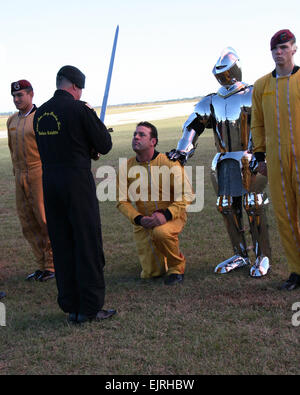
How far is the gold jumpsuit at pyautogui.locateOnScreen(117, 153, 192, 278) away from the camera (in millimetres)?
5109

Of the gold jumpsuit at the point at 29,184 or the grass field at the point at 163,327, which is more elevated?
the gold jumpsuit at the point at 29,184

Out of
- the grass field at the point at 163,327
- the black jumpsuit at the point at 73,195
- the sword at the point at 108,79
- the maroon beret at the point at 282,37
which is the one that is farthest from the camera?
the sword at the point at 108,79

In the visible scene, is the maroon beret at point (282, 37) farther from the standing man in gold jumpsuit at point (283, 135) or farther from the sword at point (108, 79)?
the sword at point (108, 79)

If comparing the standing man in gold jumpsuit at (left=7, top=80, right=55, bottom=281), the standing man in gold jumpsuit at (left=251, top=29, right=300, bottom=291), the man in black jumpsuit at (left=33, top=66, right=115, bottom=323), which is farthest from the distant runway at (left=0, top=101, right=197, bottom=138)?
the man in black jumpsuit at (left=33, top=66, right=115, bottom=323)

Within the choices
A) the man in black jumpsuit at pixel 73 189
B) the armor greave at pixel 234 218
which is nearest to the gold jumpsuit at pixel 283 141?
the armor greave at pixel 234 218

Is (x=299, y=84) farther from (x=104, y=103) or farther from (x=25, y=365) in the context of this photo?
(x=25, y=365)

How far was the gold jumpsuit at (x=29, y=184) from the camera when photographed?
5.43 m

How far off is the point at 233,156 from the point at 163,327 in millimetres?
1957

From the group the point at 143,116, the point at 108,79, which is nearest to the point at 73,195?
the point at 108,79

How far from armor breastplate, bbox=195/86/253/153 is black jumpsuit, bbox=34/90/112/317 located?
153 cm

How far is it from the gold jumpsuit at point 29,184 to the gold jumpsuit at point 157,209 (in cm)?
92

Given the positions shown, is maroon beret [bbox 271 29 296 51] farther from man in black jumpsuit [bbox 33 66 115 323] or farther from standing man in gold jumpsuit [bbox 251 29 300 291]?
man in black jumpsuit [bbox 33 66 115 323]

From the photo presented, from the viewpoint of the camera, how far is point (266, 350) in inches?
139

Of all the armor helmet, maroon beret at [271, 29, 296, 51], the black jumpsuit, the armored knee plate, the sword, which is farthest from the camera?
the armored knee plate
